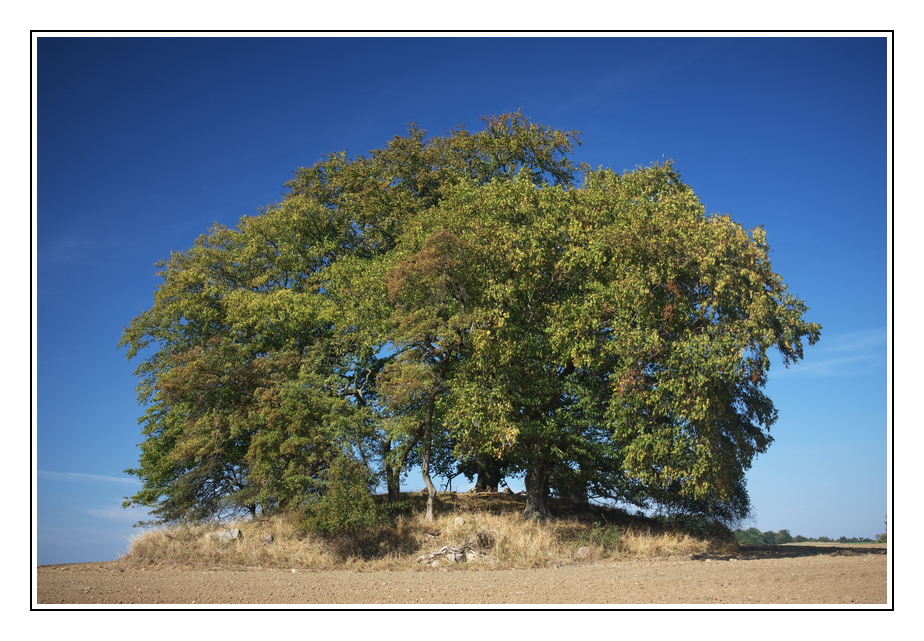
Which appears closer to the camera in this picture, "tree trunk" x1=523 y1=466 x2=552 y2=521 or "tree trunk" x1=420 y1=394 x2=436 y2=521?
"tree trunk" x1=420 y1=394 x2=436 y2=521

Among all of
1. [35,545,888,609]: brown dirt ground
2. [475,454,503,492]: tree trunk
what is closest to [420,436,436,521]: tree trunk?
[35,545,888,609]: brown dirt ground

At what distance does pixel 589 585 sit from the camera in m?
13.1

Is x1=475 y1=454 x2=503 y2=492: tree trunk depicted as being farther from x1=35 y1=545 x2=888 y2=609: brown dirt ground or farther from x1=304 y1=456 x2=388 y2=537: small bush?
x1=35 y1=545 x2=888 y2=609: brown dirt ground

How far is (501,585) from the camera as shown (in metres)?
13.3

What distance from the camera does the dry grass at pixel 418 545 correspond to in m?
17.8

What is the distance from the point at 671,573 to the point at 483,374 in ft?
22.7

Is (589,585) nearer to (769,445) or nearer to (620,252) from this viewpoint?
(620,252)

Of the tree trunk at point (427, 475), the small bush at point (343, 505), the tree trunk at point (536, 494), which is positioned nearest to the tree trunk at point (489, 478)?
the tree trunk at point (536, 494)

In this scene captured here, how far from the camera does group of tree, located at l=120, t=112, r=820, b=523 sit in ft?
Result: 57.8

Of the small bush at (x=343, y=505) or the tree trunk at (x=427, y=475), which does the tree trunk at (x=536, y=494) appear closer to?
the tree trunk at (x=427, y=475)

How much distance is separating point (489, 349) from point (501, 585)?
655 cm

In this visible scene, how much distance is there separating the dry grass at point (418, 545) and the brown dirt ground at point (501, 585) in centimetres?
97

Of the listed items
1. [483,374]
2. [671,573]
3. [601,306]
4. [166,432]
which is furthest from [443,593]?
[166,432]

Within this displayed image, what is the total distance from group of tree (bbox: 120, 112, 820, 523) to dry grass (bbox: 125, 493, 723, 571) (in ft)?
3.33
